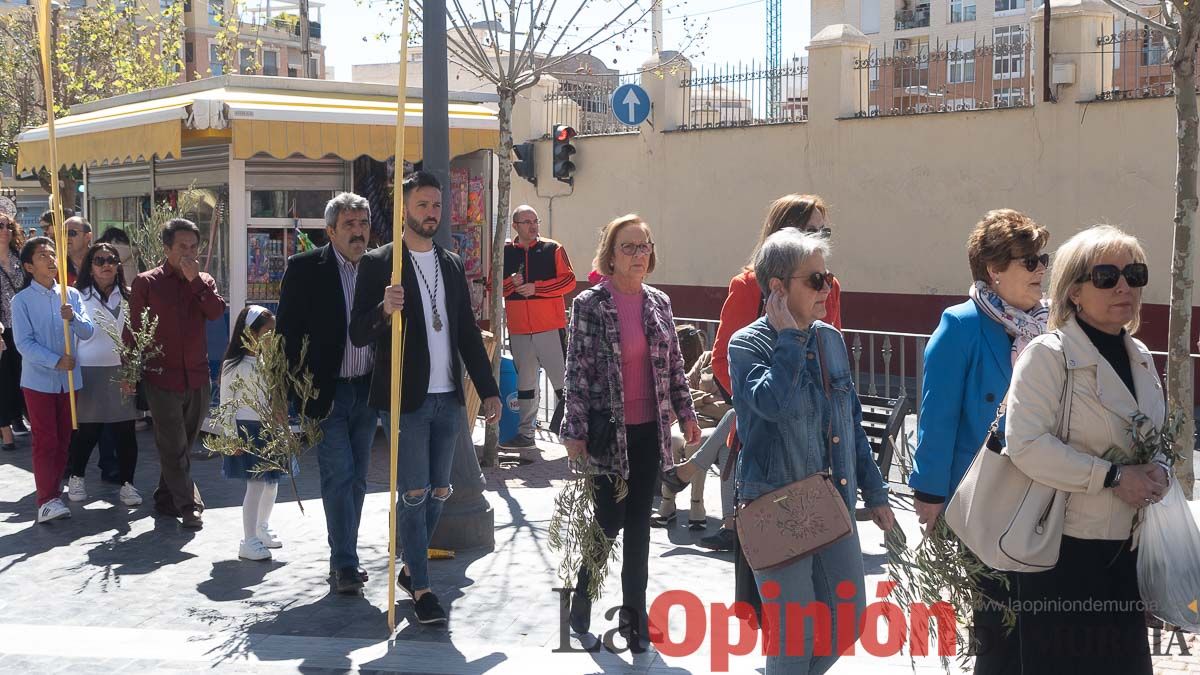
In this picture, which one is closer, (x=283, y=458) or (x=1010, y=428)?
(x=1010, y=428)

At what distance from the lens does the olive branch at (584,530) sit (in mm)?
5340

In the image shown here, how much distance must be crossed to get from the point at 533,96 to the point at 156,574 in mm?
17235

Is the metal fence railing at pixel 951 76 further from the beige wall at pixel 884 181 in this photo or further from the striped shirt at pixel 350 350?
the striped shirt at pixel 350 350

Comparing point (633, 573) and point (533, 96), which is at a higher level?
point (533, 96)

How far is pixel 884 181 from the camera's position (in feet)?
59.0

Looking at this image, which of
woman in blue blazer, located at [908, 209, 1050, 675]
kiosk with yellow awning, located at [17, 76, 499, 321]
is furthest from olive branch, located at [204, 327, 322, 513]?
kiosk with yellow awning, located at [17, 76, 499, 321]

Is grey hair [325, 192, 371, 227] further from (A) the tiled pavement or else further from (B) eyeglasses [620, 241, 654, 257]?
(A) the tiled pavement

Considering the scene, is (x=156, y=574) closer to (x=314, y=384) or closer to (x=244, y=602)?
(x=244, y=602)

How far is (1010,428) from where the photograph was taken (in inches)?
146

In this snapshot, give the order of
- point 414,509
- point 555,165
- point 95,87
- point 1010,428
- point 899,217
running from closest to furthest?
1. point 1010,428
2. point 414,509
3. point 899,217
4. point 555,165
5. point 95,87

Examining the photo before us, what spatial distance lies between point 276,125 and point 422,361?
504 centimetres

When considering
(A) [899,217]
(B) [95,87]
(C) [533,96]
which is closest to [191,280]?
(A) [899,217]

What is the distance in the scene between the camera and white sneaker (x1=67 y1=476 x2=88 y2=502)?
28.0 ft

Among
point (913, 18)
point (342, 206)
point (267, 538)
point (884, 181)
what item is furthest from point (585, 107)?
point (913, 18)
